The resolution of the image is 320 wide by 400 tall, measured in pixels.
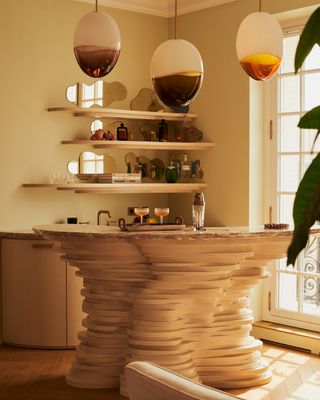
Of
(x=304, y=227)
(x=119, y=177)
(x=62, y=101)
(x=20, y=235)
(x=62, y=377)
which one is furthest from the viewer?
(x=119, y=177)

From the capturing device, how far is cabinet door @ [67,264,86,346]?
5.82m

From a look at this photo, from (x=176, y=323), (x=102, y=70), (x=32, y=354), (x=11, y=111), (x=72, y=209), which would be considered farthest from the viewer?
(x=72, y=209)

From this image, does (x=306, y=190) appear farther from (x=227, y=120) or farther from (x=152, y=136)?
(x=152, y=136)

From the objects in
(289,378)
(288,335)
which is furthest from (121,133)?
(289,378)

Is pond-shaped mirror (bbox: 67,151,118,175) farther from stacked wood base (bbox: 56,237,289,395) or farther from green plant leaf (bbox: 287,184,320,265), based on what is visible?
green plant leaf (bbox: 287,184,320,265)

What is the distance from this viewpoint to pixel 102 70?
147 inches

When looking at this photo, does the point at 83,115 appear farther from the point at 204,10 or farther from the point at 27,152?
the point at 204,10

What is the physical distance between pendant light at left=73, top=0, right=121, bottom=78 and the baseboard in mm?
3123

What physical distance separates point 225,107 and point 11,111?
6.16 feet

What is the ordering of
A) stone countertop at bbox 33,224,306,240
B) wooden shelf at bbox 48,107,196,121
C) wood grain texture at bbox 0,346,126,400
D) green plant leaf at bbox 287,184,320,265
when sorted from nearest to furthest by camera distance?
1. green plant leaf at bbox 287,184,320,265
2. stone countertop at bbox 33,224,306,240
3. wood grain texture at bbox 0,346,126,400
4. wooden shelf at bbox 48,107,196,121

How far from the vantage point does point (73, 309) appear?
230 inches

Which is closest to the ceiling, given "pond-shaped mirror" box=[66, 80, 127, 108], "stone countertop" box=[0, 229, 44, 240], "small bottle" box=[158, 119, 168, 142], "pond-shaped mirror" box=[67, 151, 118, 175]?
"pond-shaped mirror" box=[66, 80, 127, 108]

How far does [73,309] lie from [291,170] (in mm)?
2155

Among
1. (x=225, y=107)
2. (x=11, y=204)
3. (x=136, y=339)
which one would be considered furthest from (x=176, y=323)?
(x=225, y=107)
